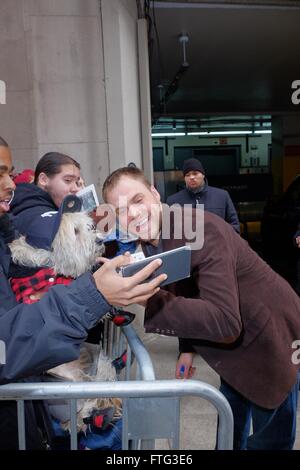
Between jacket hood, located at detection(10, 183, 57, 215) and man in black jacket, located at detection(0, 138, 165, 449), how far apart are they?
623mm

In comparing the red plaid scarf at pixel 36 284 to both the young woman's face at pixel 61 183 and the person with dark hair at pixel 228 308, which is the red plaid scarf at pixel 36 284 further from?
the young woman's face at pixel 61 183

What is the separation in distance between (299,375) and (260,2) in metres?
4.61

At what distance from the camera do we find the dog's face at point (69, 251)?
123 cm

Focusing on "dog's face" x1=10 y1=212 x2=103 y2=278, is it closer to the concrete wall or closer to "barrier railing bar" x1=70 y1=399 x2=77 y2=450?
"barrier railing bar" x1=70 y1=399 x2=77 y2=450

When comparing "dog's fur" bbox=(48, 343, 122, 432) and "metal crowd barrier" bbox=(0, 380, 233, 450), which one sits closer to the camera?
"metal crowd barrier" bbox=(0, 380, 233, 450)

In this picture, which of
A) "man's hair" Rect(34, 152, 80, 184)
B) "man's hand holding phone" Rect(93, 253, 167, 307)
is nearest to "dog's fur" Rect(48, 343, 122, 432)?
"man's hand holding phone" Rect(93, 253, 167, 307)

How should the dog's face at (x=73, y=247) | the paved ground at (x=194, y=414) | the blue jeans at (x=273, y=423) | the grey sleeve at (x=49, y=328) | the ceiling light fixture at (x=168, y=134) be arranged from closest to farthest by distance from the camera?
the grey sleeve at (x=49, y=328), the dog's face at (x=73, y=247), the blue jeans at (x=273, y=423), the paved ground at (x=194, y=414), the ceiling light fixture at (x=168, y=134)

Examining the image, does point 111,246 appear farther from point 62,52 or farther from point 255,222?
point 255,222

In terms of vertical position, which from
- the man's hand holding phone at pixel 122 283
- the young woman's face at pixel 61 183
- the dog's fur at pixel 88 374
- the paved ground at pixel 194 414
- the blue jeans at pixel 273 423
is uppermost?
the young woman's face at pixel 61 183

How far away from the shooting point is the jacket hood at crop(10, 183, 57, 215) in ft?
5.32

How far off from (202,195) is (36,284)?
287 centimetres

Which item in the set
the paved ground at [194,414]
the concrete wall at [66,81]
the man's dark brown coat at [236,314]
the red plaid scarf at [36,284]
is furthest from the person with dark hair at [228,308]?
the concrete wall at [66,81]

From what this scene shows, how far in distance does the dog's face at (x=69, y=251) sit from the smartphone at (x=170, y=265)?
0.23 meters
